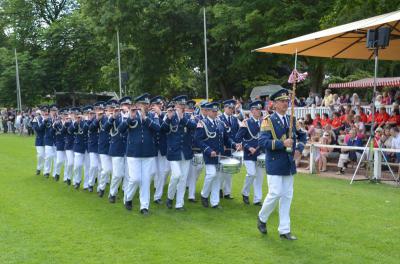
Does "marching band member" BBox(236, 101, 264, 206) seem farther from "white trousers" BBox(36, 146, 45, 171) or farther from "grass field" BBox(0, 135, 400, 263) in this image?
"white trousers" BBox(36, 146, 45, 171)

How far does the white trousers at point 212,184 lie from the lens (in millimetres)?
10195

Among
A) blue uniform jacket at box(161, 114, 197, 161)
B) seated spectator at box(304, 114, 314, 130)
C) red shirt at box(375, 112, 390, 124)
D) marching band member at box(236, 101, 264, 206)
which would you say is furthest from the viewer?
seated spectator at box(304, 114, 314, 130)

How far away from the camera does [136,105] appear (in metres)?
9.92

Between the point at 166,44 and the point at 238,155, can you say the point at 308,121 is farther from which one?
the point at 166,44

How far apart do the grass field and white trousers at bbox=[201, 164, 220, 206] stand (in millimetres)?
296

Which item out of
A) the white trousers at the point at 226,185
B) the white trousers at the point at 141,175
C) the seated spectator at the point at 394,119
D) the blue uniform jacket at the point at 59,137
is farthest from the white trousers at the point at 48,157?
the seated spectator at the point at 394,119

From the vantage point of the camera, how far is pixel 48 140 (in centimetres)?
1503

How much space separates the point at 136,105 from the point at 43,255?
Answer: 3.78 meters

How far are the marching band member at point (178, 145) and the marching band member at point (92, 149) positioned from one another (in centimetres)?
259

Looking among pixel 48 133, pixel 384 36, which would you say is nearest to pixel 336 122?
pixel 384 36

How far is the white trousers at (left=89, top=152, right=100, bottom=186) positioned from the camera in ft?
40.5

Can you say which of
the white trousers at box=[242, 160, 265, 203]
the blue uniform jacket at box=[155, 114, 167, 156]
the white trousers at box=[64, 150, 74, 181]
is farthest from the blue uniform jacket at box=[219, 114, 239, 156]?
the white trousers at box=[64, 150, 74, 181]

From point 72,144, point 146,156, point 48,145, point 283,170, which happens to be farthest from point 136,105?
point 48,145

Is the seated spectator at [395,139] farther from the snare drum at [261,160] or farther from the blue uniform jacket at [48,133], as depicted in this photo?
the blue uniform jacket at [48,133]
